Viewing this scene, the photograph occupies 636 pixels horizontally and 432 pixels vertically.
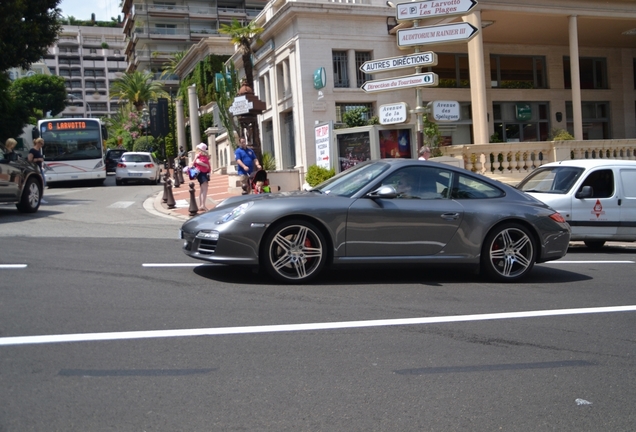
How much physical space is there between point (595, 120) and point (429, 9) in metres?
19.4

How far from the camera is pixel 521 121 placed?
3039 centimetres

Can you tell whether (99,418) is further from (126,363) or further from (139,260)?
(139,260)

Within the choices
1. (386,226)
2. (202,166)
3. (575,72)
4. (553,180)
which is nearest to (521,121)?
(575,72)

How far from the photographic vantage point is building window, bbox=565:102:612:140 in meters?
31.8

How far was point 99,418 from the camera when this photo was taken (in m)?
3.70

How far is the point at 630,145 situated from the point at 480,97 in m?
6.73

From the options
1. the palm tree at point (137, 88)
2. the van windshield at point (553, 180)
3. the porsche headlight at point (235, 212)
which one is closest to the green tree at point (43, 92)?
the palm tree at point (137, 88)

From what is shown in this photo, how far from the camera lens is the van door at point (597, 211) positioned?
38.7ft

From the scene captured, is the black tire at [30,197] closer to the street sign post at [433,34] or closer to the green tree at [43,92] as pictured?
the street sign post at [433,34]


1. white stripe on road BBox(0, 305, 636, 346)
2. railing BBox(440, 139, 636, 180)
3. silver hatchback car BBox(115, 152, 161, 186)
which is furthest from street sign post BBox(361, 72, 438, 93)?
silver hatchback car BBox(115, 152, 161, 186)

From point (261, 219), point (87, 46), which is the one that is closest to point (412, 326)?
point (261, 219)

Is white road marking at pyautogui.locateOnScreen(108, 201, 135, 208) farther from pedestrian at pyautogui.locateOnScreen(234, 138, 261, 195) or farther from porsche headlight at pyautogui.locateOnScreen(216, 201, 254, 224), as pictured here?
porsche headlight at pyautogui.locateOnScreen(216, 201, 254, 224)

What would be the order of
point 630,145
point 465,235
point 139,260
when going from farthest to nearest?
1. point 630,145
2. point 139,260
3. point 465,235

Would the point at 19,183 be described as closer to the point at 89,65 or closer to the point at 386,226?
the point at 386,226
